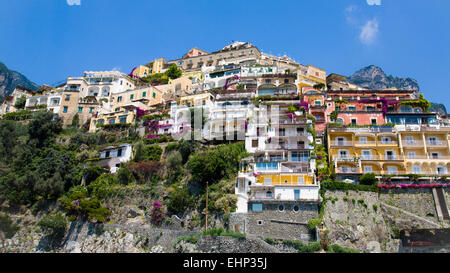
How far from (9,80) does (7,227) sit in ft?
311

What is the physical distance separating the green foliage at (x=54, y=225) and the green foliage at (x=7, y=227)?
10.8ft

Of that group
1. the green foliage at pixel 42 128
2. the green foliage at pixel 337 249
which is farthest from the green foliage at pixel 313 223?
the green foliage at pixel 42 128

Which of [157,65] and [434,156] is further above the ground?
[157,65]

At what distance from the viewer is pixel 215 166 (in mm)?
39688

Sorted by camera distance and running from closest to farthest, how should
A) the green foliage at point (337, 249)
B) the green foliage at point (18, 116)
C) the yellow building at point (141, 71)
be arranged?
1. the green foliage at point (337, 249)
2. the green foliage at point (18, 116)
3. the yellow building at point (141, 71)

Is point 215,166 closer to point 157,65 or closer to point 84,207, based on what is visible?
point 84,207

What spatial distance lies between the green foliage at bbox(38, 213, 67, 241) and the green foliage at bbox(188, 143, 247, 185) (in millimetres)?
13849

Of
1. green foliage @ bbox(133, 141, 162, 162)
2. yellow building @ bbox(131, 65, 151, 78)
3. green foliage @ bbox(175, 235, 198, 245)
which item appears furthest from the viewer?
yellow building @ bbox(131, 65, 151, 78)

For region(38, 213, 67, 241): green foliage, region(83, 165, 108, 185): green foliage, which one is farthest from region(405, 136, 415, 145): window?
region(38, 213, 67, 241): green foliage

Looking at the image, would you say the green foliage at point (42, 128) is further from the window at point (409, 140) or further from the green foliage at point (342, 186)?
the window at point (409, 140)

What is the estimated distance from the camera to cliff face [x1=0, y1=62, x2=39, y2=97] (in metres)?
118

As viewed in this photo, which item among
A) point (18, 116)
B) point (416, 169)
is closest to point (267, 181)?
point (416, 169)

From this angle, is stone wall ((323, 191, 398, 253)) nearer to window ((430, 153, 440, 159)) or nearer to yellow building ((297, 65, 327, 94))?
window ((430, 153, 440, 159))

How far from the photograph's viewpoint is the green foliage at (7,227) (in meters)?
43.1
